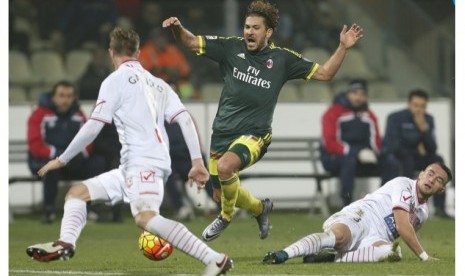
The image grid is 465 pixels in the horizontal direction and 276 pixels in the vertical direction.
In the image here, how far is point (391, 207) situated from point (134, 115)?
9.27 feet

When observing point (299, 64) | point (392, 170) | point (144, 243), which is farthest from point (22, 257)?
point (392, 170)

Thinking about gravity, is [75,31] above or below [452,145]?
above

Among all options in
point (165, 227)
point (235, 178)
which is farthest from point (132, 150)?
point (235, 178)

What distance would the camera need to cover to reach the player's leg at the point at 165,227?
9.30 meters

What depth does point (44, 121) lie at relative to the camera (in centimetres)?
1831

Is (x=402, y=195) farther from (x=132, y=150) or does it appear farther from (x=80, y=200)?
(x=80, y=200)

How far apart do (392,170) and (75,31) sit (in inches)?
267

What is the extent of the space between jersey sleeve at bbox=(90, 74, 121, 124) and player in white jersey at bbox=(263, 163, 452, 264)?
2131mm

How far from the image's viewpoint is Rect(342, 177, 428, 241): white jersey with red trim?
11477 millimetres

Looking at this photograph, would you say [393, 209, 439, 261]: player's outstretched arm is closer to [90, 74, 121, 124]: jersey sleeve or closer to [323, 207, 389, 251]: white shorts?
[323, 207, 389, 251]: white shorts

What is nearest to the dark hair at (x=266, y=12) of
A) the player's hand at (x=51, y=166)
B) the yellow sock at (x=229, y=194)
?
the yellow sock at (x=229, y=194)

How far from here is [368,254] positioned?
11508 mm

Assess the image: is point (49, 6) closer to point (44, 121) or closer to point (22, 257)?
point (44, 121)

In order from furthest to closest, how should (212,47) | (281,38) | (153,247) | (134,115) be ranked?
(281,38)
(212,47)
(153,247)
(134,115)
